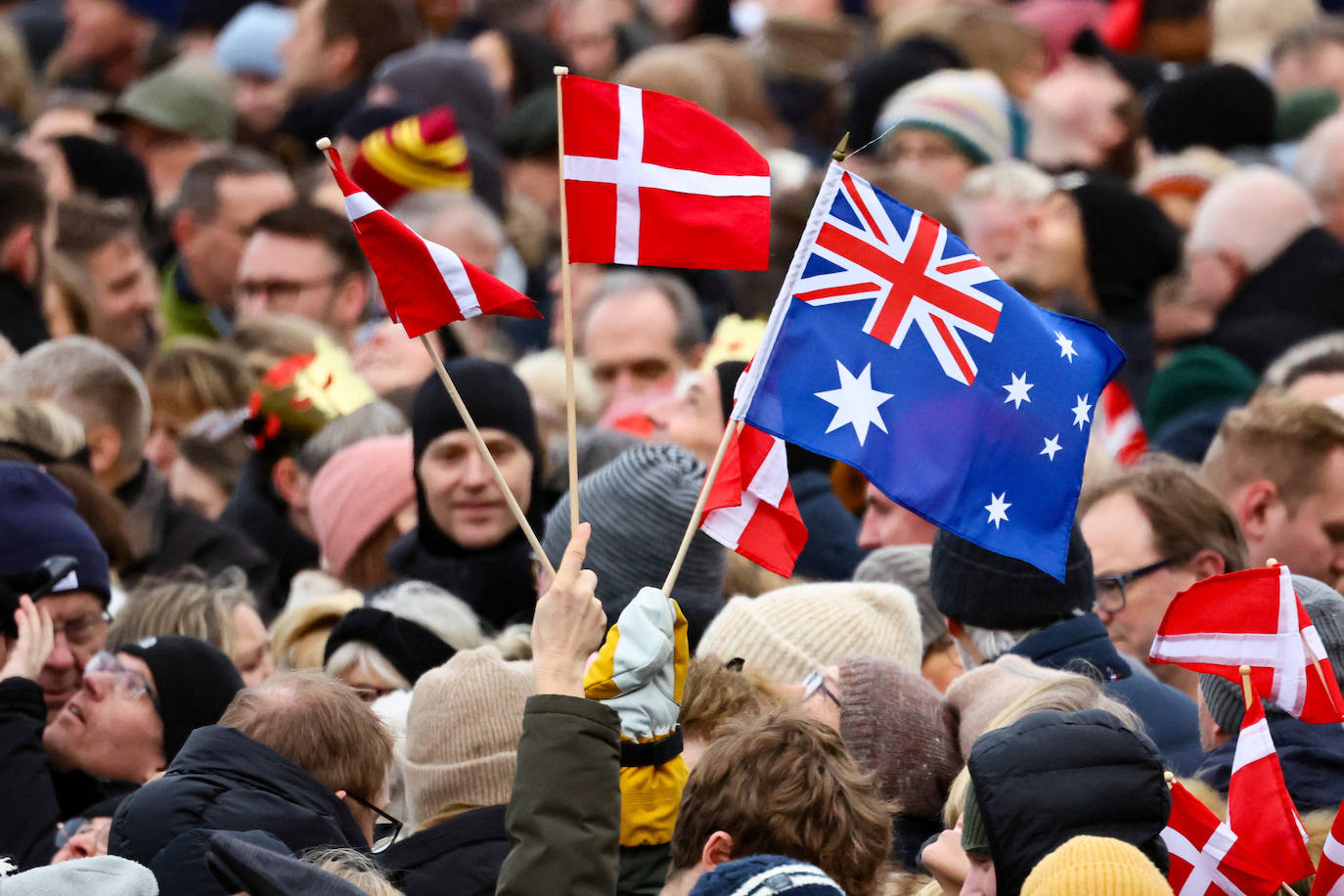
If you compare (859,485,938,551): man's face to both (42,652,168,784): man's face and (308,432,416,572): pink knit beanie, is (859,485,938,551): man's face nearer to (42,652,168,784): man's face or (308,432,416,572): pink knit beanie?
(308,432,416,572): pink knit beanie

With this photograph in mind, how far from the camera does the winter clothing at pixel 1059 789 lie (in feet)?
11.6

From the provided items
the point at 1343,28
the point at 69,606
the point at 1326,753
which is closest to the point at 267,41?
the point at 1343,28

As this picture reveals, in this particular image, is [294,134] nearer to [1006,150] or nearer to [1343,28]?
[1006,150]

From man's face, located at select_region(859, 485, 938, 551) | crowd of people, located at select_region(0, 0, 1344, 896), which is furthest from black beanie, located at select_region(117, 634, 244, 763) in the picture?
man's face, located at select_region(859, 485, 938, 551)

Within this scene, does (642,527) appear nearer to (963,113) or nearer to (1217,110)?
(963,113)

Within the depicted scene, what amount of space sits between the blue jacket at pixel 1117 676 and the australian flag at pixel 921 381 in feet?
1.74

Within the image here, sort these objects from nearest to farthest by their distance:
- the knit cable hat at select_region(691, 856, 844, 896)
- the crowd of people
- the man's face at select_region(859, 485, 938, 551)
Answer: the knit cable hat at select_region(691, 856, 844, 896)
the crowd of people
the man's face at select_region(859, 485, 938, 551)

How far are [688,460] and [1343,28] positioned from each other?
23.8 feet

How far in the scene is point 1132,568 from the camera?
19.1 feet

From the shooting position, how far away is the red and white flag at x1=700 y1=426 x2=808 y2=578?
446cm

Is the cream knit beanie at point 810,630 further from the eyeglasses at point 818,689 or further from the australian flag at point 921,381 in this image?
the australian flag at point 921,381

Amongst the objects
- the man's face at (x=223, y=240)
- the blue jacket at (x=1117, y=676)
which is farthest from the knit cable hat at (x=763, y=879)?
the man's face at (x=223, y=240)

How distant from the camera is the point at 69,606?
5871 mm

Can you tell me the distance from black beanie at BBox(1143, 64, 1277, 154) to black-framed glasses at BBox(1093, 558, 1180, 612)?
5.36 metres
